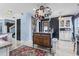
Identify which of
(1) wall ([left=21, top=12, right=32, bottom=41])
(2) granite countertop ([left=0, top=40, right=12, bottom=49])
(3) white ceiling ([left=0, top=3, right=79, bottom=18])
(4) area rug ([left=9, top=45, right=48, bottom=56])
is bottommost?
(4) area rug ([left=9, top=45, right=48, bottom=56])

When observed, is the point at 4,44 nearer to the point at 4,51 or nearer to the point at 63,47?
the point at 4,51

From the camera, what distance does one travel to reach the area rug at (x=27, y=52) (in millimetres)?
1840

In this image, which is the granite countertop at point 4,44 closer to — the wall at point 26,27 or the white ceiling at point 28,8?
the wall at point 26,27

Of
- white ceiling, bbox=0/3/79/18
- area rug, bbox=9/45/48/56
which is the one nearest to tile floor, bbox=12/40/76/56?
area rug, bbox=9/45/48/56

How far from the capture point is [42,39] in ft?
6.07

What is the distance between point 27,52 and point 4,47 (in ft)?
1.16

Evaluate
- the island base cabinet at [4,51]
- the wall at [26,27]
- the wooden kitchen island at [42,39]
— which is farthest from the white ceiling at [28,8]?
the island base cabinet at [4,51]

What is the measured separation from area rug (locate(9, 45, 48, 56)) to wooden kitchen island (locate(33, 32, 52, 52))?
0.35 ft

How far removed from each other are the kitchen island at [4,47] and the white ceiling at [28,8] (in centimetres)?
40

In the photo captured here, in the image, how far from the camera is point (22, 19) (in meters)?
1.82

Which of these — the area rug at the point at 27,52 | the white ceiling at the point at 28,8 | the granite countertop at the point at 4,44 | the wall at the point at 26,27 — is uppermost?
the white ceiling at the point at 28,8

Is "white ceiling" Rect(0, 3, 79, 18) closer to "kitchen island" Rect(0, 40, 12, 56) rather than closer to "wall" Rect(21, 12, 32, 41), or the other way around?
"wall" Rect(21, 12, 32, 41)

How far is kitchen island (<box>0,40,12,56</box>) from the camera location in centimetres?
181

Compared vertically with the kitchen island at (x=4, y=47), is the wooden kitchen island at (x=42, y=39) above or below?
above
